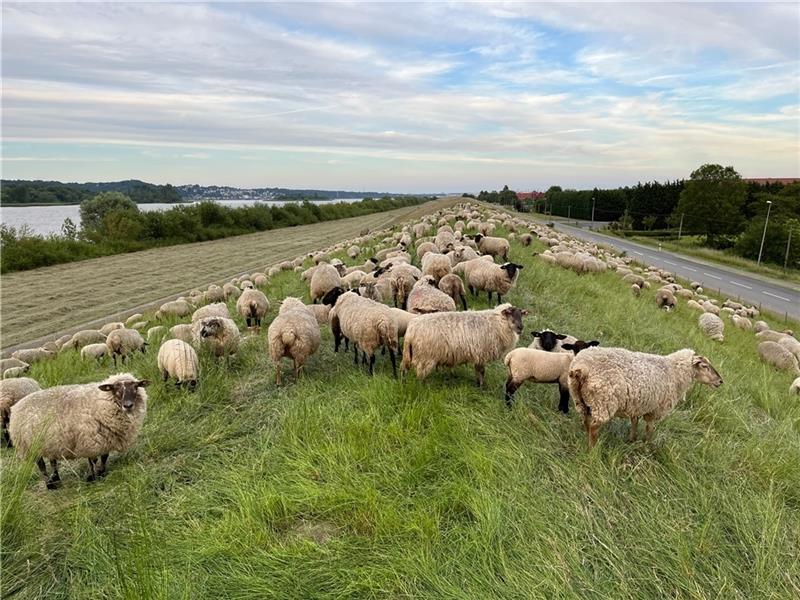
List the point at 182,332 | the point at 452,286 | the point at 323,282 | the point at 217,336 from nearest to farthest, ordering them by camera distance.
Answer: the point at 217,336 < the point at 182,332 < the point at 452,286 < the point at 323,282

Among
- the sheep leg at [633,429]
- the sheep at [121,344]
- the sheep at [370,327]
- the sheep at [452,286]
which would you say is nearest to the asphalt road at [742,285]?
the sheep at [452,286]

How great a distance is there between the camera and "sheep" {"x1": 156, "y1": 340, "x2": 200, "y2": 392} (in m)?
7.27

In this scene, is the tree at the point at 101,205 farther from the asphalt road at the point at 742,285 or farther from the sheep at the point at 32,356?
the asphalt road at the point at 742,285

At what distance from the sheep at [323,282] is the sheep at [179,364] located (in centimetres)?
543

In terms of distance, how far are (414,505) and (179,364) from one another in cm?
509

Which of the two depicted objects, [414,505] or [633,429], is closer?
[414,505]

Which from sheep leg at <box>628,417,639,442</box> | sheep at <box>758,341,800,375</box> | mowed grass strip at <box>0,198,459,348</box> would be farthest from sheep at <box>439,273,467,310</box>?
mowed grass strip at <box>0,198,459,348</box>

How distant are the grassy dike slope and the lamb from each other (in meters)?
11.3

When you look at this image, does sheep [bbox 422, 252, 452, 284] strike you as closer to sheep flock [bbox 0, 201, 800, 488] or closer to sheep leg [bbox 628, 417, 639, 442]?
sheep flock [bbox 0, 201, 800, 488]

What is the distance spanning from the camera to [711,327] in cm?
1430

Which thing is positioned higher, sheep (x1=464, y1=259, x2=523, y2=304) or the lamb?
the lamb

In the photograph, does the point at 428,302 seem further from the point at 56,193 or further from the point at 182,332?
the point at 56,193

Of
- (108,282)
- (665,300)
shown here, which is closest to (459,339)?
(665,300)

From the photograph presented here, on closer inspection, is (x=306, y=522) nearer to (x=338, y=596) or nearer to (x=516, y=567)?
(x=338, y=596)
